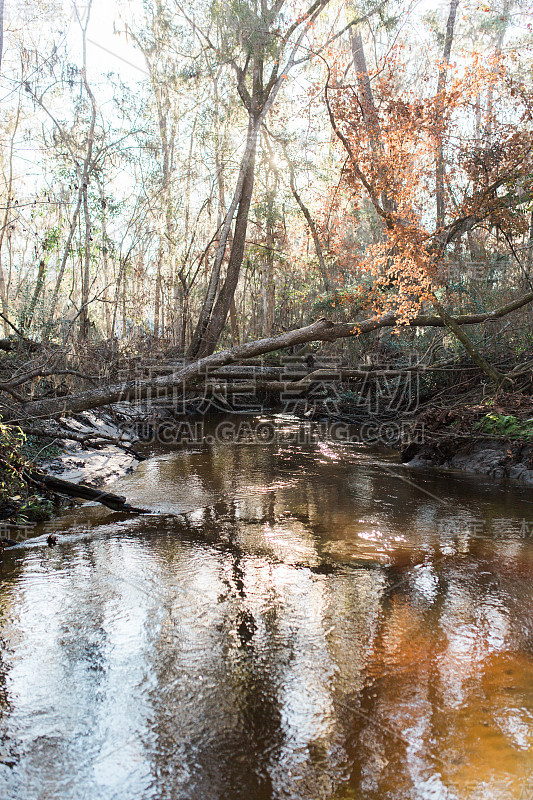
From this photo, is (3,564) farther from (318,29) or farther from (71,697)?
(318,29)

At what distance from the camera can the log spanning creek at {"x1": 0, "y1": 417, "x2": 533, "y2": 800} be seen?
209 cm

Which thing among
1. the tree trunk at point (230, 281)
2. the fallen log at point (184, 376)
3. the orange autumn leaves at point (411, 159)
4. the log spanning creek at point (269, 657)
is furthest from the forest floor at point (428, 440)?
the tree trunk at point (230, 281)

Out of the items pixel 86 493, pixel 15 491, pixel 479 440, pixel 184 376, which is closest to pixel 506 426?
pixel 479 440

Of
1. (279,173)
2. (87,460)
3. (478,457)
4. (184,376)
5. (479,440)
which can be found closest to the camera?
(184,376)

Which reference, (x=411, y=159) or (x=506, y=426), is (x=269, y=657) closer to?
(x=506, y=426)

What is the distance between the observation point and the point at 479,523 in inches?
209

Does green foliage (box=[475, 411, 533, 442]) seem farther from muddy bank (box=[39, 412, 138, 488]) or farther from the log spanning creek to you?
muddy bank (box=[39, 412, 138, 488])

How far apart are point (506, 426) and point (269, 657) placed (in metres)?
5.63

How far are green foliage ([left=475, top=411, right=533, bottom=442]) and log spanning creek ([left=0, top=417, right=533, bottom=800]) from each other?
193cm

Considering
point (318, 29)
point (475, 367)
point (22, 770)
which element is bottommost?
point (22, 770)

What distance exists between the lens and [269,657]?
290 cm

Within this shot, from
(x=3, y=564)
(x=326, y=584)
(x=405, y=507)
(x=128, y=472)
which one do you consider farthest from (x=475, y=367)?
(x=3, y=564)

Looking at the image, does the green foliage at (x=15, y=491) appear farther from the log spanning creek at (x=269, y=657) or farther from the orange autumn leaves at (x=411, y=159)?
the orange autumn leaves at (x=411, y=159)

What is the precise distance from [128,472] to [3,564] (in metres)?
3.20
